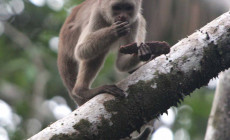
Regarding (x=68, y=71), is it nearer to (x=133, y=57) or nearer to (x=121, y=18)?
(x=133, y=57)

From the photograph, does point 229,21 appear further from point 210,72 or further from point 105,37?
point 105,37

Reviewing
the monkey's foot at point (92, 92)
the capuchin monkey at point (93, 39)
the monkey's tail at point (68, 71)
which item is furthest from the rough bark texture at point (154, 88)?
the monkey's tail at point (68, 71)

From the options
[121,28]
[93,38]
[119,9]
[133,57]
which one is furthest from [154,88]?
[119,9]

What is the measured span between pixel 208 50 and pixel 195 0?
4.30m

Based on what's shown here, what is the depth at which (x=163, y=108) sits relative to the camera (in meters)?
4.38

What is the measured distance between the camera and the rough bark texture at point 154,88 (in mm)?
4184

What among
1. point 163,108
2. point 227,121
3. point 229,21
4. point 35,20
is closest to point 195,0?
point 227,121

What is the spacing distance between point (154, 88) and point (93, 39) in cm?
168

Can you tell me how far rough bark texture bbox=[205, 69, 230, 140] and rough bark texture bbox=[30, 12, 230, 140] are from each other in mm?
1496

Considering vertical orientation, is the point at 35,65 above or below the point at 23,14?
below

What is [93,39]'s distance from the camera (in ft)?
19.0

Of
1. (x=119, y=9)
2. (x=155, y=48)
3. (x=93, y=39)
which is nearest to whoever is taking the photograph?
(x=155, y=48)

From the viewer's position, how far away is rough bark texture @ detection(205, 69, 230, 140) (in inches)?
227

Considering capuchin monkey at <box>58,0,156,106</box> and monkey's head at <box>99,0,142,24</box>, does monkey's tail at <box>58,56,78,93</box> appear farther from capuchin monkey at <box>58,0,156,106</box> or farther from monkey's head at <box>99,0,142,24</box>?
monkey's head at <box>99,0,142,24</box>
